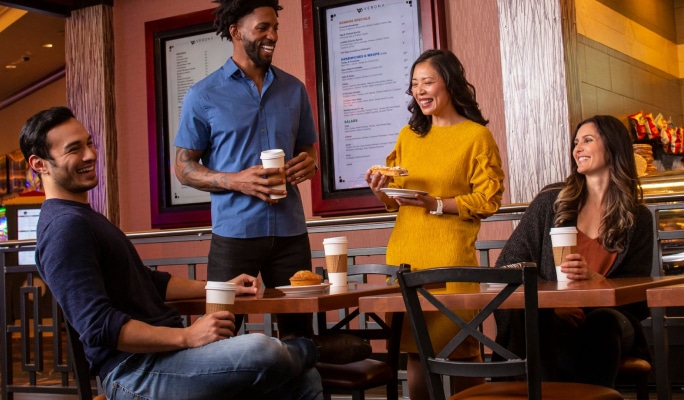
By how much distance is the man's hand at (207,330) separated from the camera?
212cm

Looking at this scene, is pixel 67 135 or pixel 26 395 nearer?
pixel 67 135

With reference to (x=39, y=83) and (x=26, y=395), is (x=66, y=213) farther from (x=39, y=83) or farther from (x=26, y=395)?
(x=39, y=83)

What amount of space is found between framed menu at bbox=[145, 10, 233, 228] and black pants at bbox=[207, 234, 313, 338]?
2.80 m

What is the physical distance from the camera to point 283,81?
3.16 metres

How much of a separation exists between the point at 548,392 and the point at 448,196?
2.64 feet

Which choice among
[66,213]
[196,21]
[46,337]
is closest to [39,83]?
[46,337]

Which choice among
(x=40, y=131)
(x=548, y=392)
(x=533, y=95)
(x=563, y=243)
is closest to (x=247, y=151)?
(x=40, y=131)

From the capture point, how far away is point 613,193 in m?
2.88

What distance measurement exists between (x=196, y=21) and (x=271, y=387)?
4052mm

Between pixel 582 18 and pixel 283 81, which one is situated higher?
pixel 582 18

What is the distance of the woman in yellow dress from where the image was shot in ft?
8.89

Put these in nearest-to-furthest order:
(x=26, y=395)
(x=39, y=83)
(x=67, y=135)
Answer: (x=67, y=135)
(x=26, y=395)
(x=39, y=83)

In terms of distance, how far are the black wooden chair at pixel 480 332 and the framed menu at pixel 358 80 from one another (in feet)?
9.99

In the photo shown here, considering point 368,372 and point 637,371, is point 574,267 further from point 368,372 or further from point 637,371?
point 368,372
